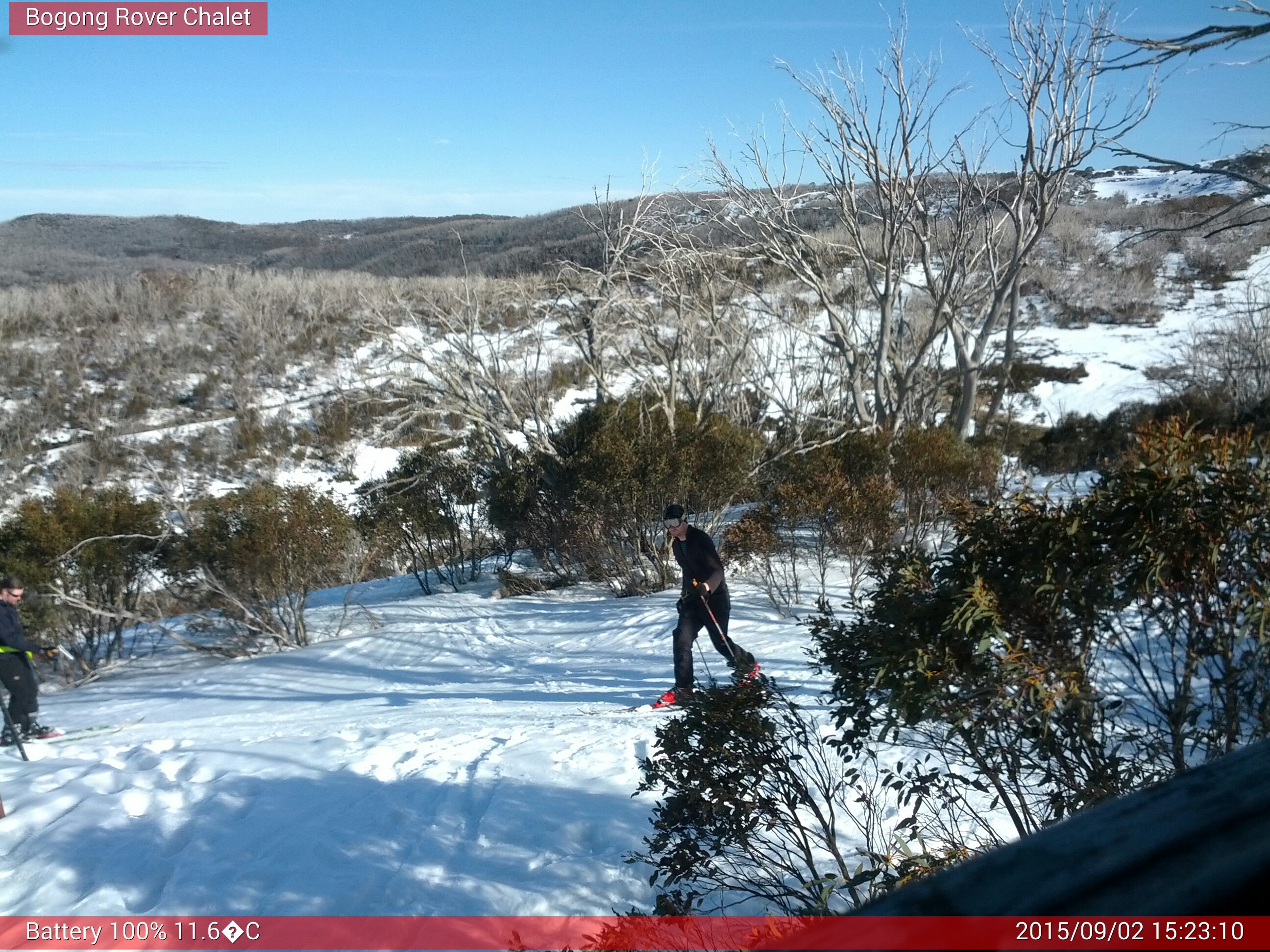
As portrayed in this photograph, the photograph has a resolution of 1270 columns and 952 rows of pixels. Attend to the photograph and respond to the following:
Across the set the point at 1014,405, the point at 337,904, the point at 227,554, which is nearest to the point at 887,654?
the point at 337,904

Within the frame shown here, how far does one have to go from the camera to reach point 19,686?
7.09m

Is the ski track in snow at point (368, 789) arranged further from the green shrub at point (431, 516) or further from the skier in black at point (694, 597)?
the green shrub at point (431, 516)

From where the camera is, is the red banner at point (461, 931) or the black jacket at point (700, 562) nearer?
the red banner at point (461, 931)

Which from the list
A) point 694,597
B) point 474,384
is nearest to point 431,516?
point 474,384

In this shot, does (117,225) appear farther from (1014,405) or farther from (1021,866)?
(1021,866)

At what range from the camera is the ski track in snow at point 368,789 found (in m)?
3.79

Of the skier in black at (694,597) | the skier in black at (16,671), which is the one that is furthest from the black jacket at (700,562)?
the skier in black at (16,671)

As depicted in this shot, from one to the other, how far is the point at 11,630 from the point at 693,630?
5891mm

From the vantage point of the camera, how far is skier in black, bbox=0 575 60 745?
7074 millimetres

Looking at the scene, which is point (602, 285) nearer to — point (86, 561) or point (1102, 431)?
point (86, 561)

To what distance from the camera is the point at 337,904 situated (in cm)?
364

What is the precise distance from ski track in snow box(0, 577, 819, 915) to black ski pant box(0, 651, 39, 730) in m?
0.41

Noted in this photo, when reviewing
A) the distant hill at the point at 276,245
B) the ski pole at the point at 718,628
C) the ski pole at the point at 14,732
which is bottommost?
the ski pole at the point at 14,732

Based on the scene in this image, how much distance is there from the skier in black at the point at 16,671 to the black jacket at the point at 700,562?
5.47 m
